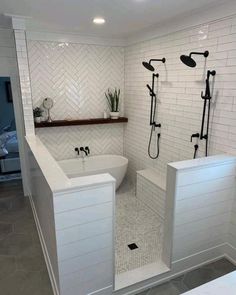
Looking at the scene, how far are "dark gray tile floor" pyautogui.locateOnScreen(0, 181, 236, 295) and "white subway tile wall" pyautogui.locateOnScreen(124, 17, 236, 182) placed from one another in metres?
1.27

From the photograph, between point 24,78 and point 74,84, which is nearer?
point 24,78

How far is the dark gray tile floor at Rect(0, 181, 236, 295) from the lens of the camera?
6.89ft

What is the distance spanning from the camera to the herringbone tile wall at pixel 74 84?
3736 millimetres

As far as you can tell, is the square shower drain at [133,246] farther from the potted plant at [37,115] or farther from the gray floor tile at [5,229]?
the potted plant at [37,115]

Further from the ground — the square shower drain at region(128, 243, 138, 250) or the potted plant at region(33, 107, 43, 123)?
the potted plant at region(33, 107, 43, 123)

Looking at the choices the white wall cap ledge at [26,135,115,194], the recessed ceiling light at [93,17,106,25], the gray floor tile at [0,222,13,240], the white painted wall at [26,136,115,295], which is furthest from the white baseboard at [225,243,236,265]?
the recessed ceiling light at [93,17,106,25]

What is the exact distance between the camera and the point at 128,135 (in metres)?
4.46

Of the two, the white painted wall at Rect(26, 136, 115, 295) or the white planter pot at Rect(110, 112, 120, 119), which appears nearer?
the white painted wall at Rect(26, 136, 115, 295)

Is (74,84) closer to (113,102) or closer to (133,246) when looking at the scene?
(113,102)

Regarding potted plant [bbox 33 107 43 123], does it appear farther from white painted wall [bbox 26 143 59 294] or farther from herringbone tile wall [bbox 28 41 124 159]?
white painted wall [bbox 26 143 59 294]

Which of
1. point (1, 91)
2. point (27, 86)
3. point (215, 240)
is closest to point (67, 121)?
point (27, 86)

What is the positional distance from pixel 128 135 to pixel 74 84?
4.52 ft

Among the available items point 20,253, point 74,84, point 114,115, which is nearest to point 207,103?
point 114,115

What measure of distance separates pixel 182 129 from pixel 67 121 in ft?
6.34
